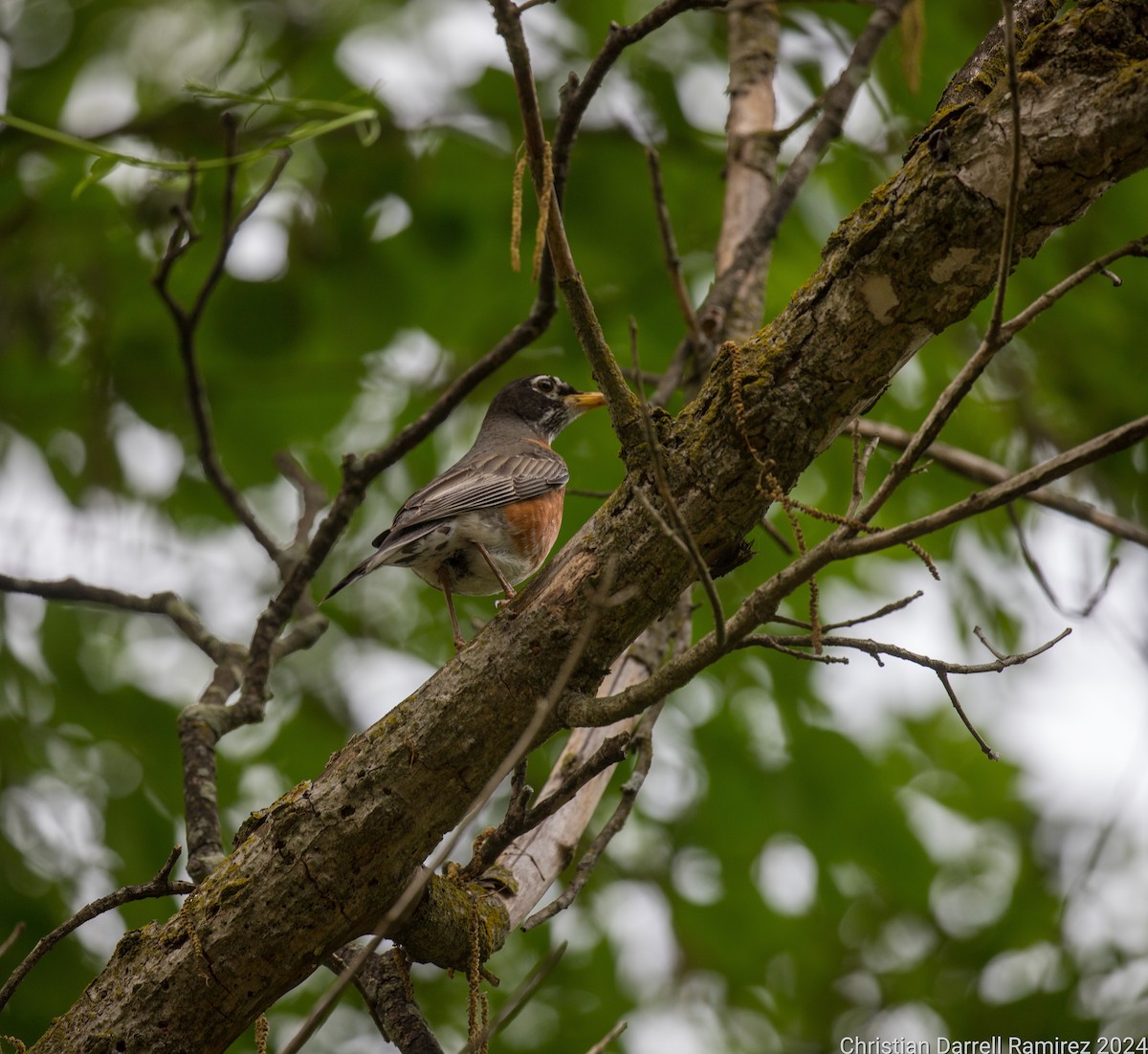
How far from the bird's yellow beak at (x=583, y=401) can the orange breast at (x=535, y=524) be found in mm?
1060

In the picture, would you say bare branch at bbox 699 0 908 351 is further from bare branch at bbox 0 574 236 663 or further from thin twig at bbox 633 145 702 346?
bare branch at bbox 0 574 236 663

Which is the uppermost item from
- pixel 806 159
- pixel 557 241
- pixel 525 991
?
pixel 806 159

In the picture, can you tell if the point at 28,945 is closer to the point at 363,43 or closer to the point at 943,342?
the point at 363,43

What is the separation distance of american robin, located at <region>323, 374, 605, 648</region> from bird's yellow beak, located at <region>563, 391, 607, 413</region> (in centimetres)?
64

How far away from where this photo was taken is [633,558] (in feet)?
9.48

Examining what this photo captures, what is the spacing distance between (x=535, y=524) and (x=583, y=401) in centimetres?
142

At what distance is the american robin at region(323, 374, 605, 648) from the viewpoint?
480 centimetres

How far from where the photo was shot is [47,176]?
586 cm

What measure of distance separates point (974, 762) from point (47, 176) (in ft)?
20.7

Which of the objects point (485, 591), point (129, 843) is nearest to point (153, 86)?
point (485, 591)

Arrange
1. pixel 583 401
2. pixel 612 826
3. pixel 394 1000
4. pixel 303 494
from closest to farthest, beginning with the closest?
pixel 394 1000, pixel 612 826, pixel 303 494, pixel 583 401

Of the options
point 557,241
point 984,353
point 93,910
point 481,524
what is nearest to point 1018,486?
point 984,353

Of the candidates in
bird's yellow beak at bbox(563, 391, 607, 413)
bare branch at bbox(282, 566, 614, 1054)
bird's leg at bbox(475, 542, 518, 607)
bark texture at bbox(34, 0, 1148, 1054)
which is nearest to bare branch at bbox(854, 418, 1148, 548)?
bird's yellow beak at bbox(563, 391, 607, 413)

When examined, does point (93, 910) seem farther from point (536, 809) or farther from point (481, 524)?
point (481, 524)
